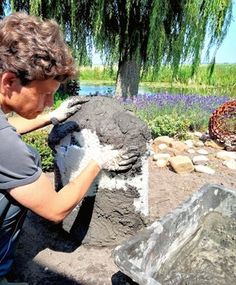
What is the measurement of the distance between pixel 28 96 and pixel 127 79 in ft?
20.6

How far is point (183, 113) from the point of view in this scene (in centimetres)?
644

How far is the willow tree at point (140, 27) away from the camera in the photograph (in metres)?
6.63

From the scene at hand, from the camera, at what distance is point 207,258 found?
189 cm

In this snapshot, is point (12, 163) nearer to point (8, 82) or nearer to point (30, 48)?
point (8, 82)

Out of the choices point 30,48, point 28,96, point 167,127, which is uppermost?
point 30,48

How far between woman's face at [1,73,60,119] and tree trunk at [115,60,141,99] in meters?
6.02

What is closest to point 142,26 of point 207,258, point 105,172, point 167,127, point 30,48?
point 167,127

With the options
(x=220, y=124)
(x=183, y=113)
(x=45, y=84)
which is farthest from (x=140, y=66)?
(x=45, y=84)

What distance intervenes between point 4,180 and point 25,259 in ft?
3.84

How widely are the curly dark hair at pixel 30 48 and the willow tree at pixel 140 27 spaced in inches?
222

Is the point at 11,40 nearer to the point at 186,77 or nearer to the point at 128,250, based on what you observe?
the point at 128,250

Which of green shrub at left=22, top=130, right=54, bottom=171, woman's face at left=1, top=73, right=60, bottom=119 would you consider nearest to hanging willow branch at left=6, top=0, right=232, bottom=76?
green shrub at left=22, top=130, right=54, bottom=171

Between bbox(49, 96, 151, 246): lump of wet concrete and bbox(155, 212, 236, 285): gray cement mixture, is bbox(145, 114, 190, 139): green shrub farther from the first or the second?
bbox(155, 212, 236, 285): gray cement mixture

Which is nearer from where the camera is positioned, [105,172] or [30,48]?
[30,48]
